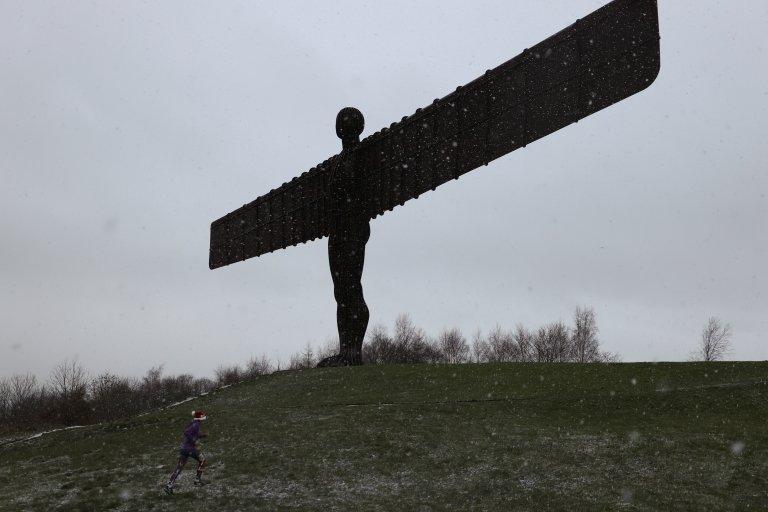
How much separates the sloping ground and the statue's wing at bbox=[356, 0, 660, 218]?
5.13 meters

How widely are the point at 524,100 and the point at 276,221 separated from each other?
9.28 metres

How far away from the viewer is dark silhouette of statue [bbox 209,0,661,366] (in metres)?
10.8

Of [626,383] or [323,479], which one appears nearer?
[323,479]

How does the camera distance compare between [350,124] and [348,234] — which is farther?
[350,124]

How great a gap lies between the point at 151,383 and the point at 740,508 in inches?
3899

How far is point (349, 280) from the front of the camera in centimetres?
1666

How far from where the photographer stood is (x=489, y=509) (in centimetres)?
898

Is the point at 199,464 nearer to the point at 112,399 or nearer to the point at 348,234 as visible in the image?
the point at 348,234

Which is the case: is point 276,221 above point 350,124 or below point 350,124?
below

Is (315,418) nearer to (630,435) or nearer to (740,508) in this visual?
(630,435)

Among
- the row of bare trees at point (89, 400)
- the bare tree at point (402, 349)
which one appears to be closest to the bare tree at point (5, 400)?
the row of bare trees at point (89, 400)

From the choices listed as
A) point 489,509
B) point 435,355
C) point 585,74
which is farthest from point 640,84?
point 435,355

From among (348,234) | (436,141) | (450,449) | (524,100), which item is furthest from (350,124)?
(450,449)

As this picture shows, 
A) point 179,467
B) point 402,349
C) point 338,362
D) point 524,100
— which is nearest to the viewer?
point 179,467
